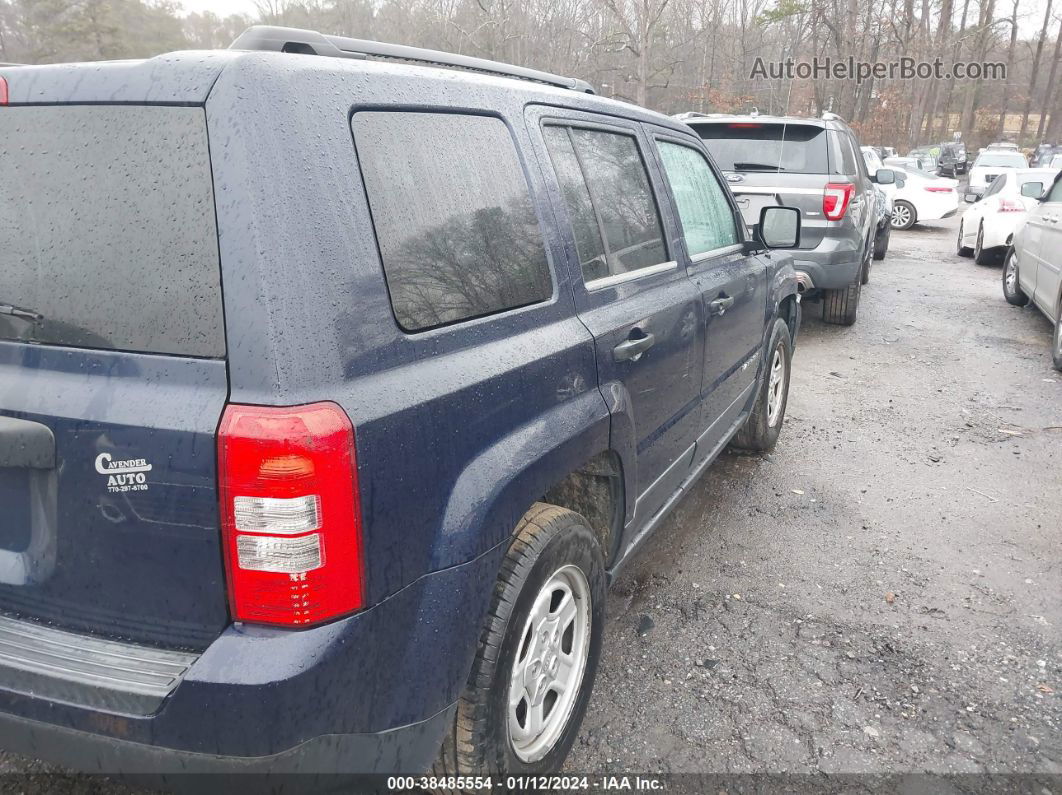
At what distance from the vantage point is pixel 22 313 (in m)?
1.64

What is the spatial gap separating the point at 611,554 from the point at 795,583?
133 centimetres

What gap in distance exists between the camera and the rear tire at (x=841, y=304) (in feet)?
27.1

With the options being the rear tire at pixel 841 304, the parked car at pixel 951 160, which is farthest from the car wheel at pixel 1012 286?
the parked car at pixel 951 160

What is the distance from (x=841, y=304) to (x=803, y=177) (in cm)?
183

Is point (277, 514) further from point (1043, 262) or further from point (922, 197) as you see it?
point (922, 197)

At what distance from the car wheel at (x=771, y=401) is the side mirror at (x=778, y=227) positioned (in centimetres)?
52

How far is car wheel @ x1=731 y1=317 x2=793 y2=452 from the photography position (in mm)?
4652

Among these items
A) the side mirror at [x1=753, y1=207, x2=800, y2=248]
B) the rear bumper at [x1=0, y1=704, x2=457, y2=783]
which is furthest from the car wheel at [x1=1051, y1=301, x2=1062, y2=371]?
the rear bumper at [x1=0, y1=704, x2=457, y2=783]

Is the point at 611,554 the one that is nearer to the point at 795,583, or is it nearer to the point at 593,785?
the point at 593,785

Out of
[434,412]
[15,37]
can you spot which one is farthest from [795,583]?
[15,37]

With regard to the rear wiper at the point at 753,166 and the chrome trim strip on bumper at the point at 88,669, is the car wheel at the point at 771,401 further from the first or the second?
the chrome trim strip on bumper at the point at 88,669

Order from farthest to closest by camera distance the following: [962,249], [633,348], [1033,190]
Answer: [962,249]
[1033,190]
[633,348]

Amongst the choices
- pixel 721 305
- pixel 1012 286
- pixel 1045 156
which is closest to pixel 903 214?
pixel 1012 286

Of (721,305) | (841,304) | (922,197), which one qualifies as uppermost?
(721,305)
